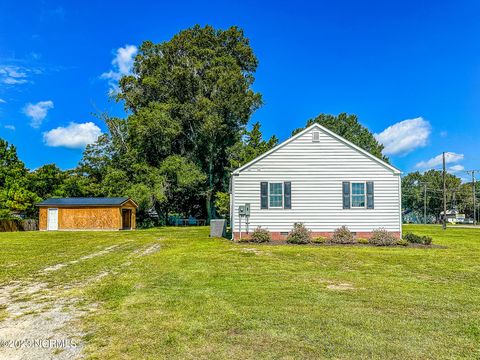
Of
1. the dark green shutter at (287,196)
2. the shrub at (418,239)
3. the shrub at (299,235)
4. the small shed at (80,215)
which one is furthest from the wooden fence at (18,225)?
the shrub at (418,239)

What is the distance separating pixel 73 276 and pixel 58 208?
22.2m

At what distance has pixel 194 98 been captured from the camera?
112 ft

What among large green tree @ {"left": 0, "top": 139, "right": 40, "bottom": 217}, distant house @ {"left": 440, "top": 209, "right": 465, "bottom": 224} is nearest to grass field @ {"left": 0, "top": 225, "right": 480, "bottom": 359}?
large green tree @ {"left": 0, "top": 139, "right": 40, "bottom": 217}

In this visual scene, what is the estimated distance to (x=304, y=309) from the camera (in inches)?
210

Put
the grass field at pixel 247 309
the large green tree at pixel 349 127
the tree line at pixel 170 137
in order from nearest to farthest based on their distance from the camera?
the grass field at pixel 247 309 < the tree line at pixel 170 137 < the large green tree at pixel 349 127

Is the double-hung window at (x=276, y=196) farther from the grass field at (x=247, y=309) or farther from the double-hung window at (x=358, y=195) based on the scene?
the grass field at (x=247, y=309)

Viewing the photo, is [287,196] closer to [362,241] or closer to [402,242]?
[362,241]

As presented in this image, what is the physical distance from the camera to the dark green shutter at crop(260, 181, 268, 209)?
1708 cm

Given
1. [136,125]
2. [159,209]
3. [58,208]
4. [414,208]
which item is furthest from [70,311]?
[414,208]

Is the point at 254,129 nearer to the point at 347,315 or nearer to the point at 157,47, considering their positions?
the point at 157,47

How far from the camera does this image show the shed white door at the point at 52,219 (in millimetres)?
27797

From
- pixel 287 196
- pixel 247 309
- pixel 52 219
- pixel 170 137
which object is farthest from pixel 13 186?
pixel 247 309

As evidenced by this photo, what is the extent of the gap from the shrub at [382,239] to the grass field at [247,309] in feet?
16.4

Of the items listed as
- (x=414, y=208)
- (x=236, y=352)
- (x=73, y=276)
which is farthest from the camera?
(x=414, y=208)
